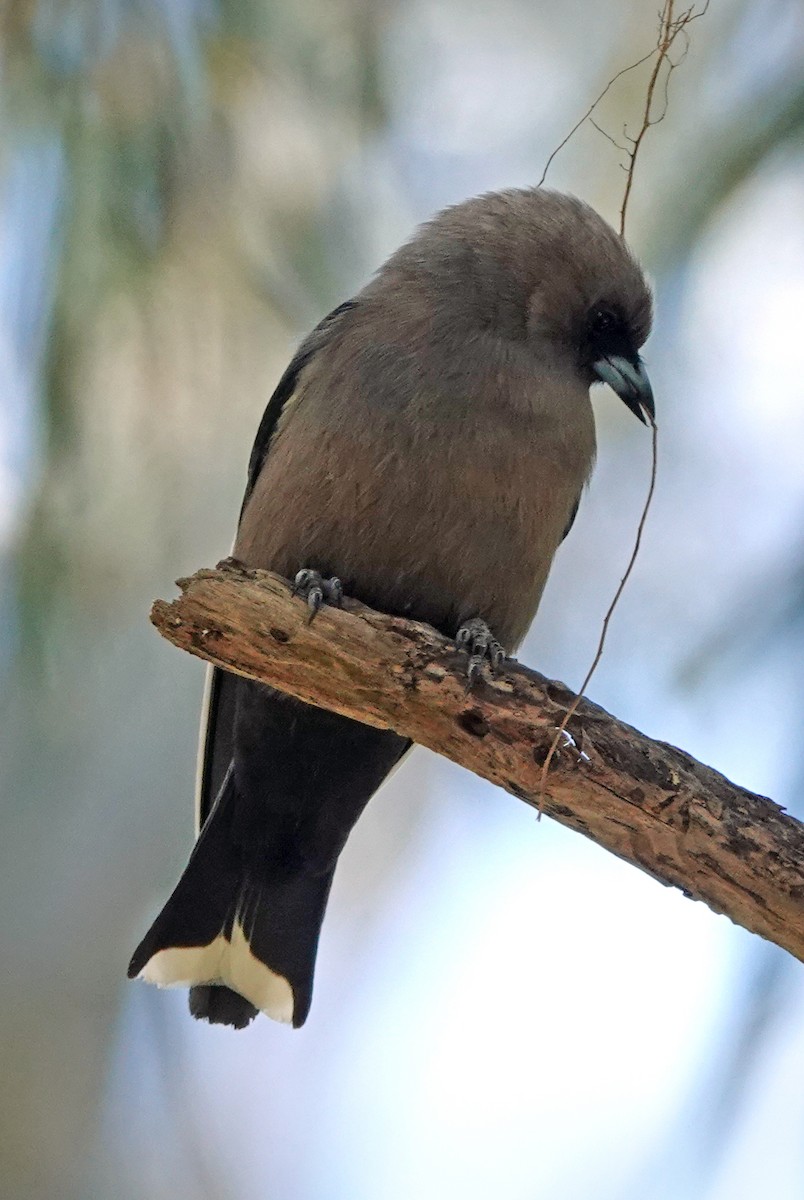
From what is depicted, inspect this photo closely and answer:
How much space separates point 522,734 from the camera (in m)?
2.58

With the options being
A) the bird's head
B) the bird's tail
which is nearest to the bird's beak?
the bird's head

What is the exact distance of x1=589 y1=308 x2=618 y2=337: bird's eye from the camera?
3502 millimetres

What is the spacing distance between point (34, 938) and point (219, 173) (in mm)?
2190

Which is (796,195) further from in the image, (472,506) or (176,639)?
(176,639)

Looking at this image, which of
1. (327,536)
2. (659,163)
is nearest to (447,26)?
(659,163)

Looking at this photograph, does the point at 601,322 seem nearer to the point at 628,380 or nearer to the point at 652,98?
the point at 628,380

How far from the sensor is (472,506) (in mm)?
3066

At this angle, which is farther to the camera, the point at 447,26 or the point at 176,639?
the point at 447,26

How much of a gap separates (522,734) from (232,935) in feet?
4.26

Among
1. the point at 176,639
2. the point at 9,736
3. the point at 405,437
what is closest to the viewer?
the point at 176,639

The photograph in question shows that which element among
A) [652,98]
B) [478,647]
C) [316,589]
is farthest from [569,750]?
[652,98]

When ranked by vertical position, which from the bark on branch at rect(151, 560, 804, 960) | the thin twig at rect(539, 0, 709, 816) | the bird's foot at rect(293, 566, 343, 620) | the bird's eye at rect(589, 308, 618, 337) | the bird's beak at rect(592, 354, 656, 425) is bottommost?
the bark on branch at rect(151, 560, 804, 960)

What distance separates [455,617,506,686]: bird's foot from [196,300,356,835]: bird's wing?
30.5 inches

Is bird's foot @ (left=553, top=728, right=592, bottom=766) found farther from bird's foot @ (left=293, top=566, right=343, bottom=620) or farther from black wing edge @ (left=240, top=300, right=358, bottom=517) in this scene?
black wing edge @ (left=240, top=300, right=358, bottom=517)
